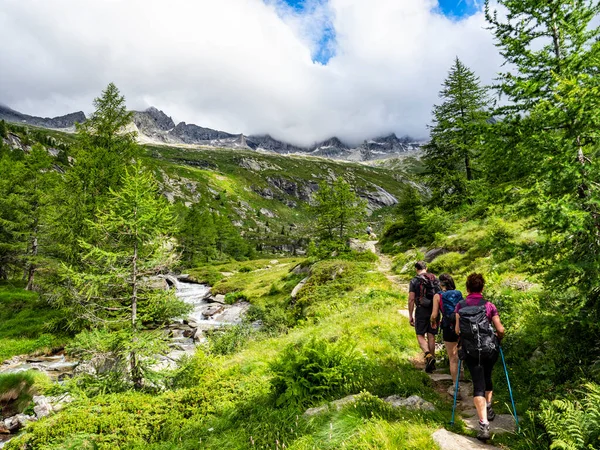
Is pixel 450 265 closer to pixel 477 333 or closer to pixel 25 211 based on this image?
pixel 477 333

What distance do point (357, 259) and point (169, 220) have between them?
2015 cm

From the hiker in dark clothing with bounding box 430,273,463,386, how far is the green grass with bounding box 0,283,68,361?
2746 centimetres

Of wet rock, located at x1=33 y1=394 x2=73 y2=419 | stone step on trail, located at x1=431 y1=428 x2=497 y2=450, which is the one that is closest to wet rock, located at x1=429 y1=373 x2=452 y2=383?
stone step on trail, located at x1=431 y1=428 x2=497 y2=450

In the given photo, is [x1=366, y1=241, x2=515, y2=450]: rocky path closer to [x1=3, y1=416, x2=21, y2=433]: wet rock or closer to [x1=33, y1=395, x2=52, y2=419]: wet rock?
[x1=33, y1=395, x2=52, y2=419]: wet rock

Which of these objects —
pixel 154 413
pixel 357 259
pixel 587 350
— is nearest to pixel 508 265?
pixel 587 350

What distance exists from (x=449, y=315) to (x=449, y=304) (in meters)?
0.30

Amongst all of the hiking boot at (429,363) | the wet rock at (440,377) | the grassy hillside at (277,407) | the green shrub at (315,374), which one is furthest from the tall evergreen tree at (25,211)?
the wet rock at (440,377)

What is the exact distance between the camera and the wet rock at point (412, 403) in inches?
246

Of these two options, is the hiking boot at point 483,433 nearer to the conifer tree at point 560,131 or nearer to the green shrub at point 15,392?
the conifer tree at point 560,131

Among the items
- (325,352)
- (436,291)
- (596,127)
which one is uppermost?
(596,127)

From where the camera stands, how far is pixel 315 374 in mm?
7832

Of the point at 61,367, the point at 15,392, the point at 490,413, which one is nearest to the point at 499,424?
the point at 490,413

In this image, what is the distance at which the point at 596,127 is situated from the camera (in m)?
5.63

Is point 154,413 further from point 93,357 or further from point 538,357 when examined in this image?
point 538,357
